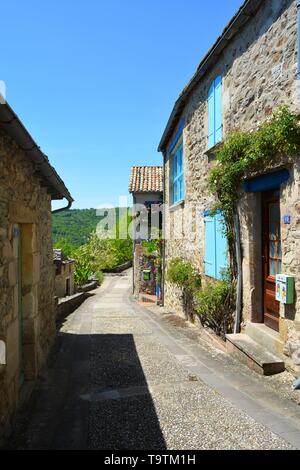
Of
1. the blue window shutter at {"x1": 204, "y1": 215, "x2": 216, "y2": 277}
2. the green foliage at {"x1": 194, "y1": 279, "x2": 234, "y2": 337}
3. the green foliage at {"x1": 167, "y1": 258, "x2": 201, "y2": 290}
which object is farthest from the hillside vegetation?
the green foliage at {"x1": 194, "y1": 279, "x2": 234, "y2": 337}

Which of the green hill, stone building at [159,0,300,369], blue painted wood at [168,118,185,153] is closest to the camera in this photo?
stone building at [159,0,300,369]

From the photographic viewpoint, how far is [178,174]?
10680 millimetres

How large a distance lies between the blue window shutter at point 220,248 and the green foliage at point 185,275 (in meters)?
1.38

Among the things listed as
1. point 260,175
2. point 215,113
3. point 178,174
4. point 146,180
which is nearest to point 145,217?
point 146,180

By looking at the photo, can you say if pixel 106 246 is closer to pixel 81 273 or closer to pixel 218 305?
pixel 81 273

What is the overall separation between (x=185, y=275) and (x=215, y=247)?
6.36 ft

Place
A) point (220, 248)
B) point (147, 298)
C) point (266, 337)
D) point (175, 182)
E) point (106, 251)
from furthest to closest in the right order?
point (106, 251) → point (147, 298) → point (175, 182) → point (220, 248) → point (266, 337)

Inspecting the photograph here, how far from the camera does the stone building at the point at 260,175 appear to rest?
451 cm

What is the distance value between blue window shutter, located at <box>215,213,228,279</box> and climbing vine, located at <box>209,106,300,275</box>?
0.64 ft

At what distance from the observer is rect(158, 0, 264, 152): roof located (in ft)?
17.7

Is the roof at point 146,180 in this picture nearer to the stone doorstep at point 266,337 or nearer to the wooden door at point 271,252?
the wooden door at point 271,252

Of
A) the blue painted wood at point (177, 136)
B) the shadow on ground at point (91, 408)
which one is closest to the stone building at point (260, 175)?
the blue painted wood at point (177, 136)

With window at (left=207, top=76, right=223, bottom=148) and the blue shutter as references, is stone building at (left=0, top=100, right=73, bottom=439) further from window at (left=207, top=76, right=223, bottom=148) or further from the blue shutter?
the blue shutter
